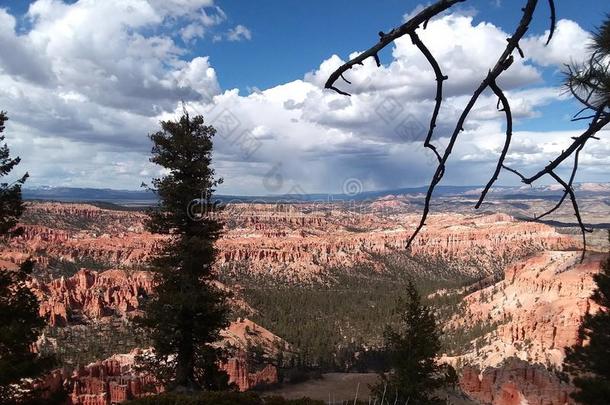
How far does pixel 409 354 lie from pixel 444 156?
17.5 metres

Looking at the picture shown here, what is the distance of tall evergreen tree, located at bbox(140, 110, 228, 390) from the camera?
592 inches

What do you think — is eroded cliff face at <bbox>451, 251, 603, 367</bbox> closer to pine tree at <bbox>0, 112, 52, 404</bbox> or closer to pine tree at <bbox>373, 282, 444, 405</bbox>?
pine tree at <bbox>373, 282, 444, 405</bbox>

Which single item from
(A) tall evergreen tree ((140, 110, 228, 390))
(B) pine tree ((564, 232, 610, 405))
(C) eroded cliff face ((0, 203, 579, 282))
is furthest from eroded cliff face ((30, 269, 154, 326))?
(B) pine tree ((564, 232, 610, 405))

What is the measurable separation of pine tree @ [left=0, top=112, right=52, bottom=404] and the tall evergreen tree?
3.18 meters

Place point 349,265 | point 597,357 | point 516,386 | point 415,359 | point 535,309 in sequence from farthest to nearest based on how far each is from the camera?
point 349,265, point 535,309, point 516,386, point 597,357, point 415,359

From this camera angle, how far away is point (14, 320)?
41.2ft

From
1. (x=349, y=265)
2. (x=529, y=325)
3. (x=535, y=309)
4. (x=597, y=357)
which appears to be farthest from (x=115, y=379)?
(x=349, y=265)

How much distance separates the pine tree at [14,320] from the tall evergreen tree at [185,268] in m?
3.18

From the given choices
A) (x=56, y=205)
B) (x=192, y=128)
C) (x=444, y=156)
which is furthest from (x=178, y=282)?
(x=56, y=205)

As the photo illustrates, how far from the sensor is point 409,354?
1766 cm

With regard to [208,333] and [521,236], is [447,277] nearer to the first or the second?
[521,236]

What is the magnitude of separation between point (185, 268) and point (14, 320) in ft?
15.5

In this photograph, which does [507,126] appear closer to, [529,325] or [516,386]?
[516,386]

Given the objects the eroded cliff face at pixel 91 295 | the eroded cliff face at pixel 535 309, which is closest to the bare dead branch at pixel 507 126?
the eroded cliff face at pixel 535 309
